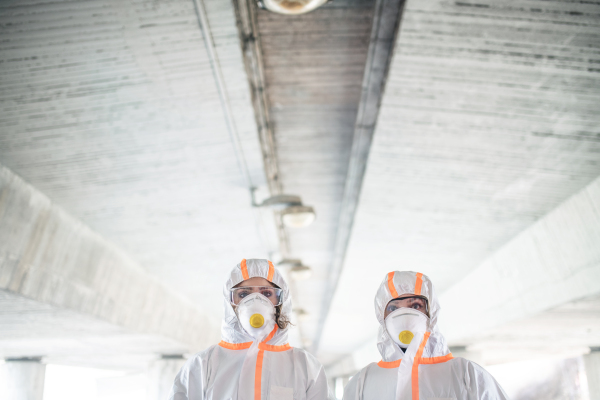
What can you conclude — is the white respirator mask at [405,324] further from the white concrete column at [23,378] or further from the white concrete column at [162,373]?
the white concrete column at [23,378]

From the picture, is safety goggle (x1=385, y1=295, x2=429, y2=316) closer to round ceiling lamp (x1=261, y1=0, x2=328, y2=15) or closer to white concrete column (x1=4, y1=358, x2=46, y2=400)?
round ceiling lamp (x1=261, y1=0, x2=328, y2=15)

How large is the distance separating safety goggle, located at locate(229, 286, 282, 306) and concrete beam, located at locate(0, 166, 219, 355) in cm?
369

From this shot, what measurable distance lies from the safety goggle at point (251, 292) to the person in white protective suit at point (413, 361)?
829 mm

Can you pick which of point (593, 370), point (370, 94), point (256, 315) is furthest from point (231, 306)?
point (593, 370)

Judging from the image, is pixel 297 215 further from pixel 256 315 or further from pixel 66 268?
pixel 256 315

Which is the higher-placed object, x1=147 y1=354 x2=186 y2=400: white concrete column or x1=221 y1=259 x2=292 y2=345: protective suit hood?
x1=147 y1=354 x2=186 y2=400: white concrete column

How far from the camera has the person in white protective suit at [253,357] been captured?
3469 mm

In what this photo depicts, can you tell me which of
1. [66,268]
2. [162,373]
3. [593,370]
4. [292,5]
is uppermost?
[292,5]

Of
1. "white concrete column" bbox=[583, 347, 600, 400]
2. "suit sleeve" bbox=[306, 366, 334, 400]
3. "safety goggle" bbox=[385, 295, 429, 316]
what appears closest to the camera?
"suit sleeve" bbox=[306, 366, 334, 400]

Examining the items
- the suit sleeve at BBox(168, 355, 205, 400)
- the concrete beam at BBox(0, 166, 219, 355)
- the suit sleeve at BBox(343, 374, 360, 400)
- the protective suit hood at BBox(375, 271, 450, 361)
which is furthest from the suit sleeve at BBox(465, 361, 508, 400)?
the concrete beam at BBox(0, 166, 219, 355)

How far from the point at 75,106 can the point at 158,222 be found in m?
3.63

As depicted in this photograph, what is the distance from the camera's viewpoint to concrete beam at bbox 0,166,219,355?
6.35 m

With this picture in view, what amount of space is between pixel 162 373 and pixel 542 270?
1236 centimetres

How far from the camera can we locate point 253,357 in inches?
140
